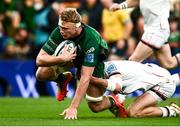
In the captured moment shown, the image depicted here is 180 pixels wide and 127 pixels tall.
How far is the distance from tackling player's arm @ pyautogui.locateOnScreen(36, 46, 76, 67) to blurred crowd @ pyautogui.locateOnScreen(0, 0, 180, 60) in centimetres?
792

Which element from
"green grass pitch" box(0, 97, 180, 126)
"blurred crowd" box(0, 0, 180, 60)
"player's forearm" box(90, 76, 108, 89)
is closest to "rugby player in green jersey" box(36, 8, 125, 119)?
"player's forearm" box(90, 76, 108, 89)

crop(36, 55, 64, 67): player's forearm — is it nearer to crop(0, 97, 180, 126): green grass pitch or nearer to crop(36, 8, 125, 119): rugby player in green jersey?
crop(36, 8, 125, 119): rugby player in green jersey

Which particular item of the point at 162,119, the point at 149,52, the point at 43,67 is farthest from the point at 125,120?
the point at 149,52

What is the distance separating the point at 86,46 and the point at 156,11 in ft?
10.6

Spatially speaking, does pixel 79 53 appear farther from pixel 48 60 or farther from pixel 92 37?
pixel 48 60

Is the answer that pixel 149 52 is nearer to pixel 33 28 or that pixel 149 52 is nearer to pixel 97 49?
pixel 97 49

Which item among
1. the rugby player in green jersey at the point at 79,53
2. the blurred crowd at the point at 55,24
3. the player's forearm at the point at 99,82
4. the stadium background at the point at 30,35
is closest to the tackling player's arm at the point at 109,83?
the player's forearm at the point at 99,82

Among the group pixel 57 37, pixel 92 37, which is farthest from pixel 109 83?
pixel 57 37

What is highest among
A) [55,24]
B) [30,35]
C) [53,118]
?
[53,118]

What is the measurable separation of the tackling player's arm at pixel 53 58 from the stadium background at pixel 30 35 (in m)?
7.73

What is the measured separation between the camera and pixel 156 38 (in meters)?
14.7

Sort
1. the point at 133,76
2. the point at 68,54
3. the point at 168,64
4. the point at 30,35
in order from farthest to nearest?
the point at 30,35 < the point at 168,64 < the point at 133,76 < the point at 68,54

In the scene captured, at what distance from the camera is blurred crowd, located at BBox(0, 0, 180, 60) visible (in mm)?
20359

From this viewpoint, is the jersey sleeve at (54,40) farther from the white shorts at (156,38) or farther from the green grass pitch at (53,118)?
the white shorts at (156,38)
